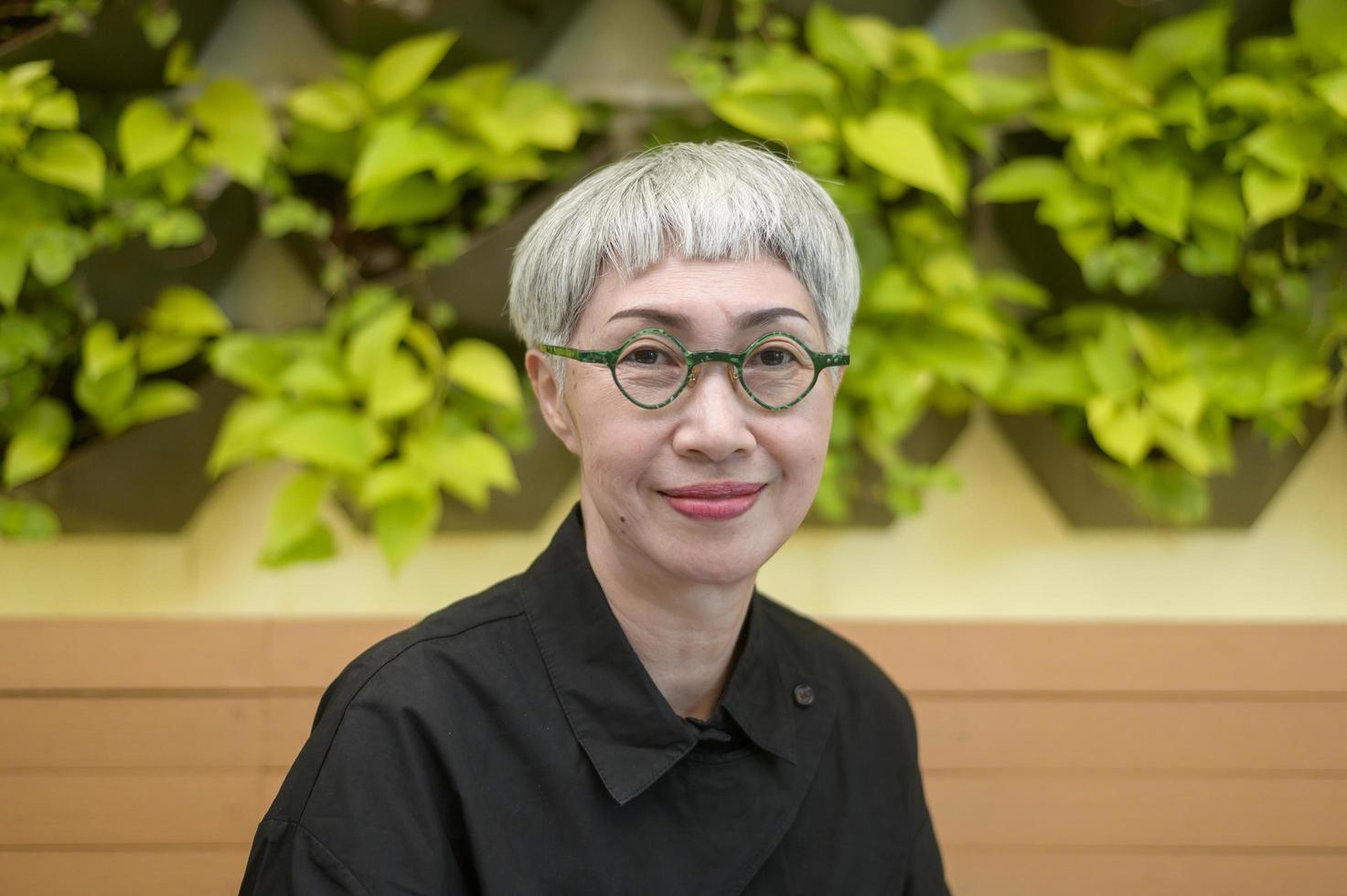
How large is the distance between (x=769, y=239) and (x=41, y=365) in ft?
3.76

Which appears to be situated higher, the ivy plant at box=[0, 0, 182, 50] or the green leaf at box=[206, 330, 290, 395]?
the ivy plant at box=[0, 0, 182, 50]

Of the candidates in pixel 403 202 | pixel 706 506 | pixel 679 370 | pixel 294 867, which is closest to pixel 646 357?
pixel 679 370

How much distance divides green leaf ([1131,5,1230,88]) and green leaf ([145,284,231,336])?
1.35m

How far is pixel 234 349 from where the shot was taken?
1.60m

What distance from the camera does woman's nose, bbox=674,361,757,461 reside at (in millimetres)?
934

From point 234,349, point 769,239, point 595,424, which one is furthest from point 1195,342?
point 234,349

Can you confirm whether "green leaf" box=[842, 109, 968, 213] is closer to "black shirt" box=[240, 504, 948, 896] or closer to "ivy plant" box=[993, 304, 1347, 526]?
"ivy plant" box=[993, 304, 1347, 526]

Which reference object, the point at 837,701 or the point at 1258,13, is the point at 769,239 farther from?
the point at 1258,13

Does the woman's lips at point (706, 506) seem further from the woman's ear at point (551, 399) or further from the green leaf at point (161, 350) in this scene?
the green leaf at point (161, 350)

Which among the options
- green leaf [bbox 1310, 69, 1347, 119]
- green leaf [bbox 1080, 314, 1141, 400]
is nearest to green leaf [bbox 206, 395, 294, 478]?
green leaf [bbox 1080, 314, 1141, 400]

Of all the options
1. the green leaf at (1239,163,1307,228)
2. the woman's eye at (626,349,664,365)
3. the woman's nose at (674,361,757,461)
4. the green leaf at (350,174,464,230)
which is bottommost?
the green leaf at (350,174,464,230)

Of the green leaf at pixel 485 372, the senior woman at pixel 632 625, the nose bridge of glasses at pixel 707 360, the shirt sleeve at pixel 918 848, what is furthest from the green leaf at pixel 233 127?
the shirt sleeve at pixel 918 848

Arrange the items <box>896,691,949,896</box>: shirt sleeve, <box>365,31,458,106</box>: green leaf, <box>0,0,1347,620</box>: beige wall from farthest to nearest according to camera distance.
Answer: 1. <box>0,0,1347,620</box>: beige wall
2. <box>365,31,458,106</box>: green leaf
3. <box>896,691,949,896</box>: shirt sleeve

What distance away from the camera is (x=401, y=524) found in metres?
1.61
